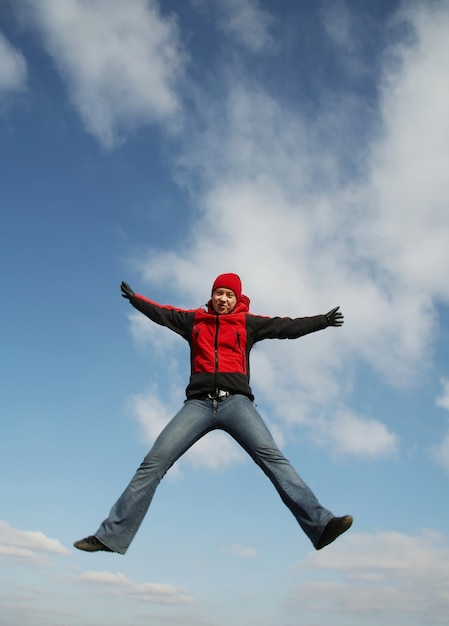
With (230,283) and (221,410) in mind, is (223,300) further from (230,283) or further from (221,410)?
(221,410)

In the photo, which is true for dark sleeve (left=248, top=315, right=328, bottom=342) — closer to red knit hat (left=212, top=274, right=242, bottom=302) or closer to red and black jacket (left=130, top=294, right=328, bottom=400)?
red and black jacket (left=130, top=294, right=328, bottom=400)

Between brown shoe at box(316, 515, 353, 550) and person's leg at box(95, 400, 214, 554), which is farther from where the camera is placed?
person's leg at box(95, 400, 214, 554)

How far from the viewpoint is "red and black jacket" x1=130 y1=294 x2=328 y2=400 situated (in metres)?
7.54

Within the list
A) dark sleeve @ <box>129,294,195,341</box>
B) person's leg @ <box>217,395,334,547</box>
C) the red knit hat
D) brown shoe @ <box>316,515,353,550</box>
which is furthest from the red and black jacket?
brown shoe @ <box>316,515,353,550</box>

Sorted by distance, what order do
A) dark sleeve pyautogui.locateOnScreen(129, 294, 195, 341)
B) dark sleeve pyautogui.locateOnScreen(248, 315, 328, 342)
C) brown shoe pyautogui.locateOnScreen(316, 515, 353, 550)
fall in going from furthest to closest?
dark sleeve pyautogui.locateOnScreen(129, 294, 195, 341)
dark sleeve pyautogui.locateOnScreen(248, 315, 328, 342)
brown shoe pyautogui.locateOnScreen(316, 515, 353, 550)

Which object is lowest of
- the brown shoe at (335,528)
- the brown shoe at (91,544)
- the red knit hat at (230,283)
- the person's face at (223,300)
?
the brown shoe at (91,544)

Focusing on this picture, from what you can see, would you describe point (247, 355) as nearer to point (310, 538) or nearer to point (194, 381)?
point (194, 381)

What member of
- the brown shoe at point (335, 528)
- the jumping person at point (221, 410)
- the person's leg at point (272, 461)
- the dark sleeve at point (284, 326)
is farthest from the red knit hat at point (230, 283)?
the brown shoe at point (335, 528)

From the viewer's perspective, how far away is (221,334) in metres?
7.86

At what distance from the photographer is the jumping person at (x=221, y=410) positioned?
6664 mm

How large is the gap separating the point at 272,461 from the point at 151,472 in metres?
1.45

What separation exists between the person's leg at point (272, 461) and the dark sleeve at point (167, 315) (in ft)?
4.63

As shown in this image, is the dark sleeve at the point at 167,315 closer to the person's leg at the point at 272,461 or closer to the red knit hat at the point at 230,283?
the red knit hat at the point at 230,283

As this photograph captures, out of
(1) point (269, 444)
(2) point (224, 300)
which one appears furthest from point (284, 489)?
(2) point (224, 300)
